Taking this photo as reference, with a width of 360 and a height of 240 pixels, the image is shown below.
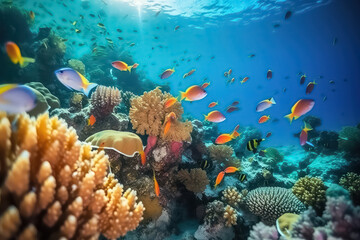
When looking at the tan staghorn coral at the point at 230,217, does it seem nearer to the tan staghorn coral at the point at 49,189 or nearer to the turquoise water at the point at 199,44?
the turquoise water at the point at 199,44

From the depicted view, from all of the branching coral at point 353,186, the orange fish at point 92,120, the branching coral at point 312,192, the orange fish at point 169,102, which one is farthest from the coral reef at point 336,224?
the orange fish at point 92,120

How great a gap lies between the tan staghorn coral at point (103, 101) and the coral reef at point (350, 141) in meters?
13.3

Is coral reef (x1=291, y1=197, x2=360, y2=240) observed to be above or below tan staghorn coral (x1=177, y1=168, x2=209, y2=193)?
above

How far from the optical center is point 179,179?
500cm

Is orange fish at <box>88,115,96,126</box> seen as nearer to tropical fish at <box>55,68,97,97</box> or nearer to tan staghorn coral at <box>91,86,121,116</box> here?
tan staghorn coral at <box>91,86,121,116</box>

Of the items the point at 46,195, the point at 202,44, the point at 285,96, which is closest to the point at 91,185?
the point at 46,195

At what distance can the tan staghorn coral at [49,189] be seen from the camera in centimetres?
127

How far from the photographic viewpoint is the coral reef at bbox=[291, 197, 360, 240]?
6.14 ft

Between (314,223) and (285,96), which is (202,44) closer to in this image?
(314,223)

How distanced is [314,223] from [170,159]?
3.28m

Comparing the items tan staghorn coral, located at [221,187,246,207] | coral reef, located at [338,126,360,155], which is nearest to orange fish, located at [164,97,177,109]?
tan staghorn coral, located at [221,187,246,207]

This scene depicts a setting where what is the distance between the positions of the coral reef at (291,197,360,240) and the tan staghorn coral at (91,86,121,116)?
488 centimetres

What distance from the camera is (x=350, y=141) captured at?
410 inches

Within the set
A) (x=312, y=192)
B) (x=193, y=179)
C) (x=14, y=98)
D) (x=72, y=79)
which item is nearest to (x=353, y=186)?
(x=312, y=192)
